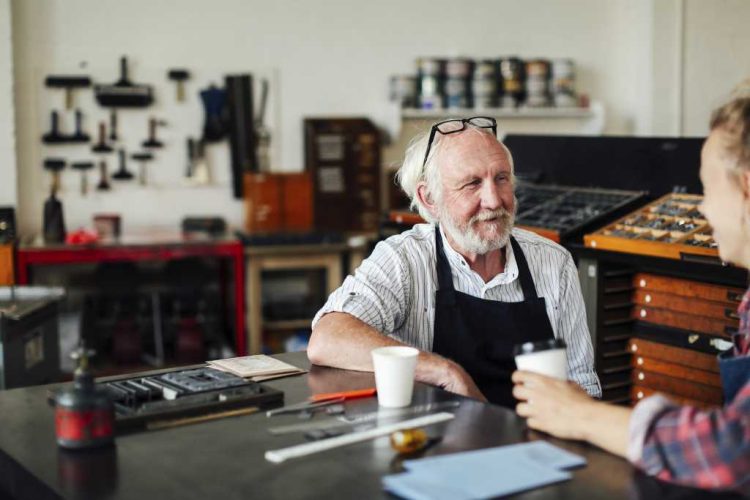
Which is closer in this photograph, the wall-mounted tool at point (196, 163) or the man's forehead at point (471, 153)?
the man's forehead at point (471, 153)

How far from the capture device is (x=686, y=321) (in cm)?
391

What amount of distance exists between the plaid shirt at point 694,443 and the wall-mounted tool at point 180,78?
17.1 ft

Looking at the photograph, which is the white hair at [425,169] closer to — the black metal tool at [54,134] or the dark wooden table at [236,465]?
the dark wooden table at [236,465]

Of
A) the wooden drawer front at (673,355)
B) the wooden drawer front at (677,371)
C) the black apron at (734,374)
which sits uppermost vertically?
the black apron at (734,374)

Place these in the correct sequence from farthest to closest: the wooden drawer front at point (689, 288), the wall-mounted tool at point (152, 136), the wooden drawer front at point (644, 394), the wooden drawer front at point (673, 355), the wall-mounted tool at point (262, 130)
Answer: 1. the wall-mounted tool at point (262, 130)
2. the wall-mounted tool at point (152, 136)
3. the wooden drawer front at point (644, 394)
4. the wooden drawer front at point (673, 355)
5. the wooden drawer front at point (689, 288)

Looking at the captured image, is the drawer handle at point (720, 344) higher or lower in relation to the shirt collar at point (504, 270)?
lower

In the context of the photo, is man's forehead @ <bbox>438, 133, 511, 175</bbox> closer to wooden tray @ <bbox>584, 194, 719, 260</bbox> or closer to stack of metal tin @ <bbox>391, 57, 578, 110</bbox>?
wooden tray @ <bbox>584, 194, 719, 260</bbox>

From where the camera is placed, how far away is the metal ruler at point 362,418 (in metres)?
2.03

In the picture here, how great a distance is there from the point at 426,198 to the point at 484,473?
1470 mm

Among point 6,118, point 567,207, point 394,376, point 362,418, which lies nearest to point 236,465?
point 362,418

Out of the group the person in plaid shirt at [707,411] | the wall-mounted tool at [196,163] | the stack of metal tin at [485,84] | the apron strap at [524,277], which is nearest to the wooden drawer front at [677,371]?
the apron strap at [524,277]

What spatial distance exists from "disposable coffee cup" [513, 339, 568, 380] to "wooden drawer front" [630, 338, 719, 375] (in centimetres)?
187

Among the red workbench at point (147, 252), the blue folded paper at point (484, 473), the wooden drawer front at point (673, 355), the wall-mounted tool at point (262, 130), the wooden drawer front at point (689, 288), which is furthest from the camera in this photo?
the wall-mounted tool at point (262, 130)

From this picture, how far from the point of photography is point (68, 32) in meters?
6.34
